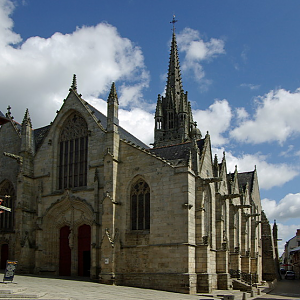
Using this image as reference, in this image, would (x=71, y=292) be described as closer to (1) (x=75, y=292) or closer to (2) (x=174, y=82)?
(1) (x=75, y=292)

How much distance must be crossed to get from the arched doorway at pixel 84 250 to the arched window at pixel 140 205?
327cm

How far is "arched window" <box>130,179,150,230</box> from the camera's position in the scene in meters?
24.9

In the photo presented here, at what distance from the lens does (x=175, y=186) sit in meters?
24.1

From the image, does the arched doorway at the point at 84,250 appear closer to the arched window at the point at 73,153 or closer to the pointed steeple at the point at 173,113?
the arched window at the point at 73,153

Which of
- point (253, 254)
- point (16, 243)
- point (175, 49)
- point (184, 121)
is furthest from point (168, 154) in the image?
point (175, 49)

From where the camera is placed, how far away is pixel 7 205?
30297mm

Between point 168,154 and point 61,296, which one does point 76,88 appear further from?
point 61,296

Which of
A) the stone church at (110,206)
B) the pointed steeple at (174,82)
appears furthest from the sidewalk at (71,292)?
the pointed steeple at (174,82)

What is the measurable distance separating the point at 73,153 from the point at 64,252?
6.58 meters

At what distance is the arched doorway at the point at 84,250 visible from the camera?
26328mm

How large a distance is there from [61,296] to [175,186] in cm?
990

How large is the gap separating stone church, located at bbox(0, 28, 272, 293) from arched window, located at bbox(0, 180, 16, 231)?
3.0 inches

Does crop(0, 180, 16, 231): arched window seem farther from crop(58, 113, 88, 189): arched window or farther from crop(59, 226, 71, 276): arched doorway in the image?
crop(58, 113, 88, 189): arched window

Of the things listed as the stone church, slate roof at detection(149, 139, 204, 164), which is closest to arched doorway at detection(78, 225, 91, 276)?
the stone church
